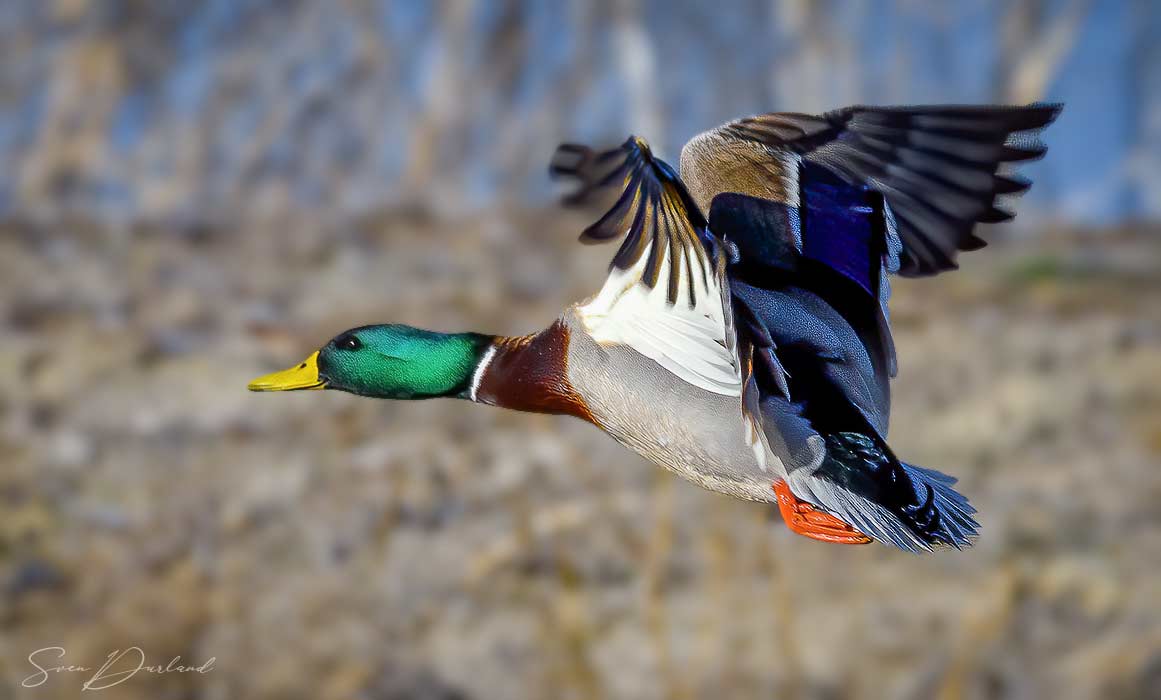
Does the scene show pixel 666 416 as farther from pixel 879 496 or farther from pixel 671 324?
pixel 879 496

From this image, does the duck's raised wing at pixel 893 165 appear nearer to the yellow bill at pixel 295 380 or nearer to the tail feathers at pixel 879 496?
the tail feathers at pixel 879 496

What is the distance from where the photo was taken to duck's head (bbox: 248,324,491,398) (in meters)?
0.94

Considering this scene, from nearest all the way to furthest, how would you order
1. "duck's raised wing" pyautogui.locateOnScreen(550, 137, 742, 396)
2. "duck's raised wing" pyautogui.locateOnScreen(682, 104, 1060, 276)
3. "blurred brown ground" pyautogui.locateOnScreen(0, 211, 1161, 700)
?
"duck's raised wing" pyautogui.locateOnScreen(550, 137, 742, 396), "duck's raised wing" pyautogui.locateOnScreen(682, 104, 1060, 276), "blurred brown ground" pyautogui.locateOnScreen(0, 211, 1161, 700)

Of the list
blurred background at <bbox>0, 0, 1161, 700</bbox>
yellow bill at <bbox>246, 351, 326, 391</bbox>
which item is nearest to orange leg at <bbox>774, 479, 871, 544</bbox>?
yellow bill at <bbox>246, 351, 326, 391</bbox>

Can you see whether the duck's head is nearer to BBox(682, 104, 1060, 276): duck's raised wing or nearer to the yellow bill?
the yellow bill

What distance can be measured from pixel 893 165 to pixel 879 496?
31cm

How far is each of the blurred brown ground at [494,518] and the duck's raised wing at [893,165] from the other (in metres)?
3.70

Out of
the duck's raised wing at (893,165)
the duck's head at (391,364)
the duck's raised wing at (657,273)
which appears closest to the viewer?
the duck's raised wing at (657,273)

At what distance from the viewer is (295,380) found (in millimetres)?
956

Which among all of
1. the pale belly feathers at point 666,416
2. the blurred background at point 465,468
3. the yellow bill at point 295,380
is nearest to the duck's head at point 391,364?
the yellow bill at point 295,380

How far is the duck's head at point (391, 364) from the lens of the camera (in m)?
0.94

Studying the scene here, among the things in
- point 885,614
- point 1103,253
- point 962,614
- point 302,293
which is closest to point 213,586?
point 302,293

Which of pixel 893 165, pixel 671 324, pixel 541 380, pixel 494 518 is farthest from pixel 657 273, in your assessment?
pixel 494 518

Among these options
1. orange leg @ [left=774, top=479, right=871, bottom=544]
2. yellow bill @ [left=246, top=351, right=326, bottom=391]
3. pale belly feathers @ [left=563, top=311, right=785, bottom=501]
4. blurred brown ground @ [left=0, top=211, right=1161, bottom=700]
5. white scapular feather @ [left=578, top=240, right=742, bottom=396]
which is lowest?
blurred brown ground @ [left=0, top=211, right=1161, bottom=700]
